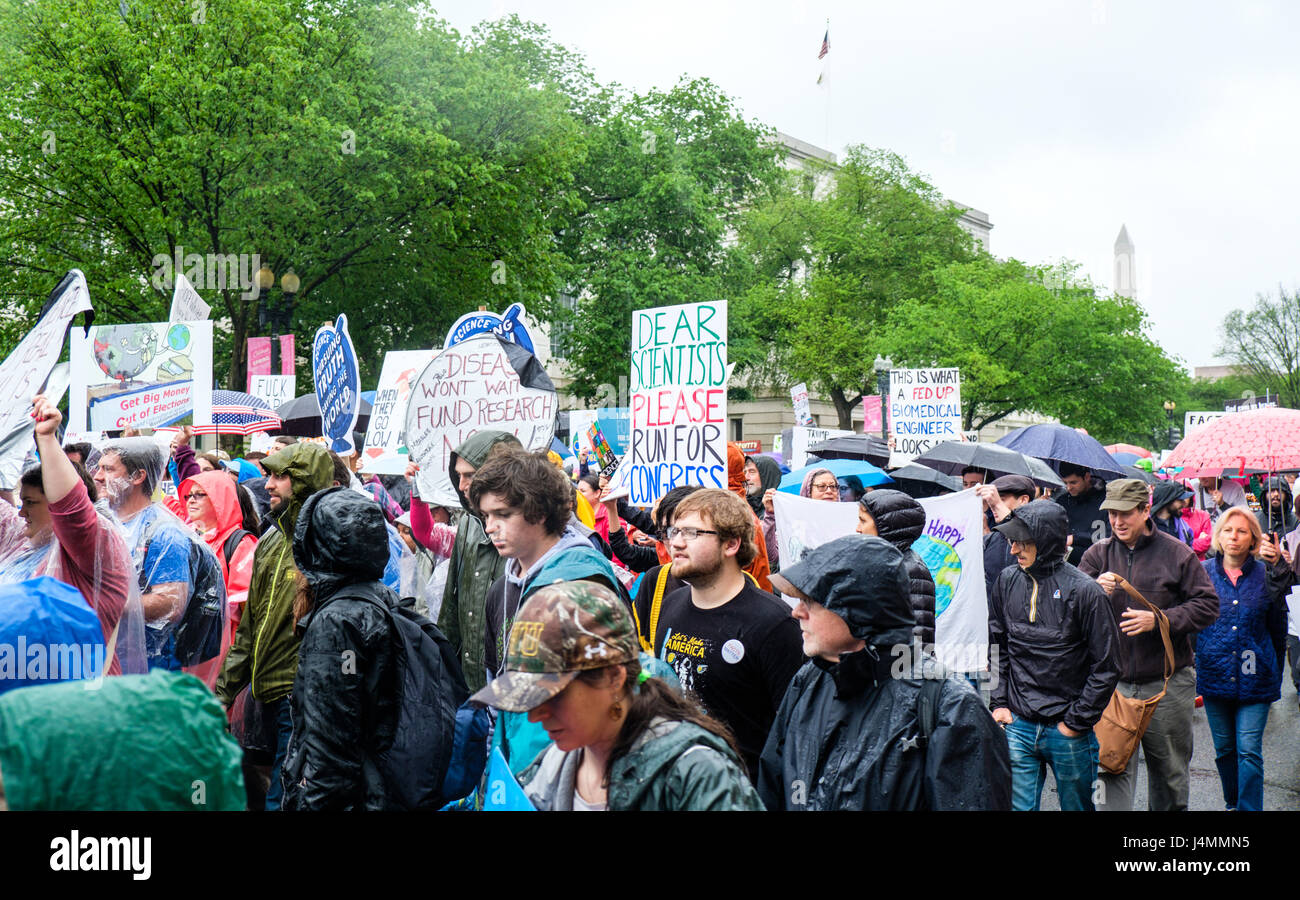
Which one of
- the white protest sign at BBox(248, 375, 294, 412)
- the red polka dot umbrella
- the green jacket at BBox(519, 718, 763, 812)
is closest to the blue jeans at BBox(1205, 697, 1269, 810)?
the red polka dot umbrella

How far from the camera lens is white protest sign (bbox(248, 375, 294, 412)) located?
1509cm

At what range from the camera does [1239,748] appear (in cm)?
663

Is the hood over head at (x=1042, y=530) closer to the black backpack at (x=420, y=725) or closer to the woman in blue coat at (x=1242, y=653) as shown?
the woman in blue coat at (x=1242, y=653)

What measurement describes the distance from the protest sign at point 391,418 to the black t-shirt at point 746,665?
15.9ft

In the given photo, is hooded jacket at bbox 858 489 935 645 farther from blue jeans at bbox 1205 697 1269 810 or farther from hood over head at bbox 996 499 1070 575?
blue jeans at bbox 1205 697 1269 810

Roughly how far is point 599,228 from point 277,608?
109 feet

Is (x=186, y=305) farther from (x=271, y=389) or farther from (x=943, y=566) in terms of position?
(x=943, y=566)

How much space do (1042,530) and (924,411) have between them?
28.7 feet

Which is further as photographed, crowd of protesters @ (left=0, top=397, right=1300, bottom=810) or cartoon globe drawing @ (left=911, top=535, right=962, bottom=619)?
cartoon globe drawing @ (left=911, top=535, right=962, bottom=619)

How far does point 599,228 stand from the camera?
37156 mm

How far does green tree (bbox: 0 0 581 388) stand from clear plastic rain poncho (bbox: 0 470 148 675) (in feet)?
63.5

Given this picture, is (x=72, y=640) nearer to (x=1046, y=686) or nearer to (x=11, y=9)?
(x=1046, y=686)

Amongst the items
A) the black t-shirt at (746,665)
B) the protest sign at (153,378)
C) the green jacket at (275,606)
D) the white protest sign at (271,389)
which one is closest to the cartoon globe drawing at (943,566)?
the black t-shirt at (746,665)

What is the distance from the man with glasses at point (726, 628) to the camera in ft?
12.9
